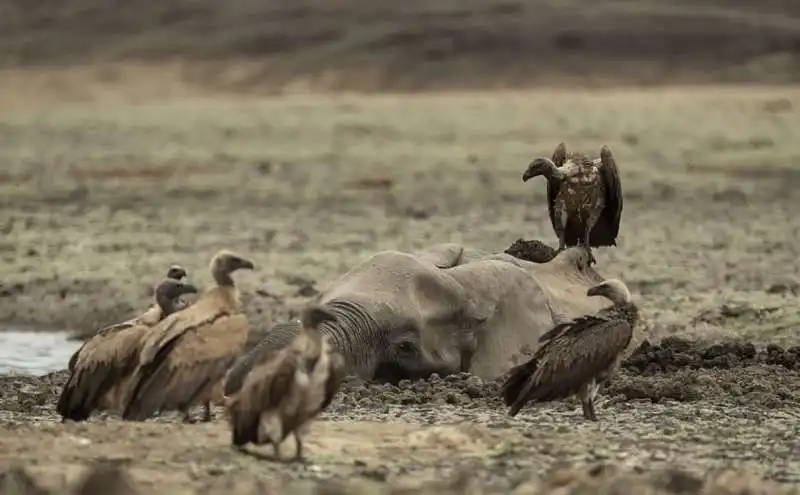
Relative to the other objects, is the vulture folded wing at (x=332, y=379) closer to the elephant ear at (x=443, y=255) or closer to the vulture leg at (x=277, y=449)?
the vulture leg at (x=277, y=449)

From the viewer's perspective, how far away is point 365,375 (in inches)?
427

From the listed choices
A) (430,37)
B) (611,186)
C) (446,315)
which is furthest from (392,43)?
(446,315)

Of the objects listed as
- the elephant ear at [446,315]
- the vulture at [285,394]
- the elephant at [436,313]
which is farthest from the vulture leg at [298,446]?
the elephant ear at [446,315]

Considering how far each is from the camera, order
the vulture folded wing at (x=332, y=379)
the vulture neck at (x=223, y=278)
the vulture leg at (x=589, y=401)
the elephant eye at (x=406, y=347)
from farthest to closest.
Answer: the elephant eye at (x=406, y=347) → the vulture leg at (x=589, y=401) → the vulture neck at (x=223, y=278) → the vulture folded wing at (x=332, y=379)

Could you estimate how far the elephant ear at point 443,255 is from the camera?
40.2 ft

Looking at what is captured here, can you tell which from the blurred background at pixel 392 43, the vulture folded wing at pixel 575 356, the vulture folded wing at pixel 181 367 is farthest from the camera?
the blurred background at pixel 392 43

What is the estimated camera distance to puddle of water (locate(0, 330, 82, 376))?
534 inches

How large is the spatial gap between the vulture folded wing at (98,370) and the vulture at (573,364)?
202cm

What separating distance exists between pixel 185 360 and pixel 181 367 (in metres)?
0.04

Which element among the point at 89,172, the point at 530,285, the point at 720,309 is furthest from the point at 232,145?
the point at 530,285

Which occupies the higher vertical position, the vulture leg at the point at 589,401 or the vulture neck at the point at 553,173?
the vulture neck at the point at 553,173

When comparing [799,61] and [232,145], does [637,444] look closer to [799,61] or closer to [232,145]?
[232,145]

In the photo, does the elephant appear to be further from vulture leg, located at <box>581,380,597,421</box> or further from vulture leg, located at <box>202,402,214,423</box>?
vulture leg, located at <box>581,380,597,421</box>

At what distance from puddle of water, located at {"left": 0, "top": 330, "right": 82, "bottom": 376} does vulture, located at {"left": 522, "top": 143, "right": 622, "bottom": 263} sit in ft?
12.8
